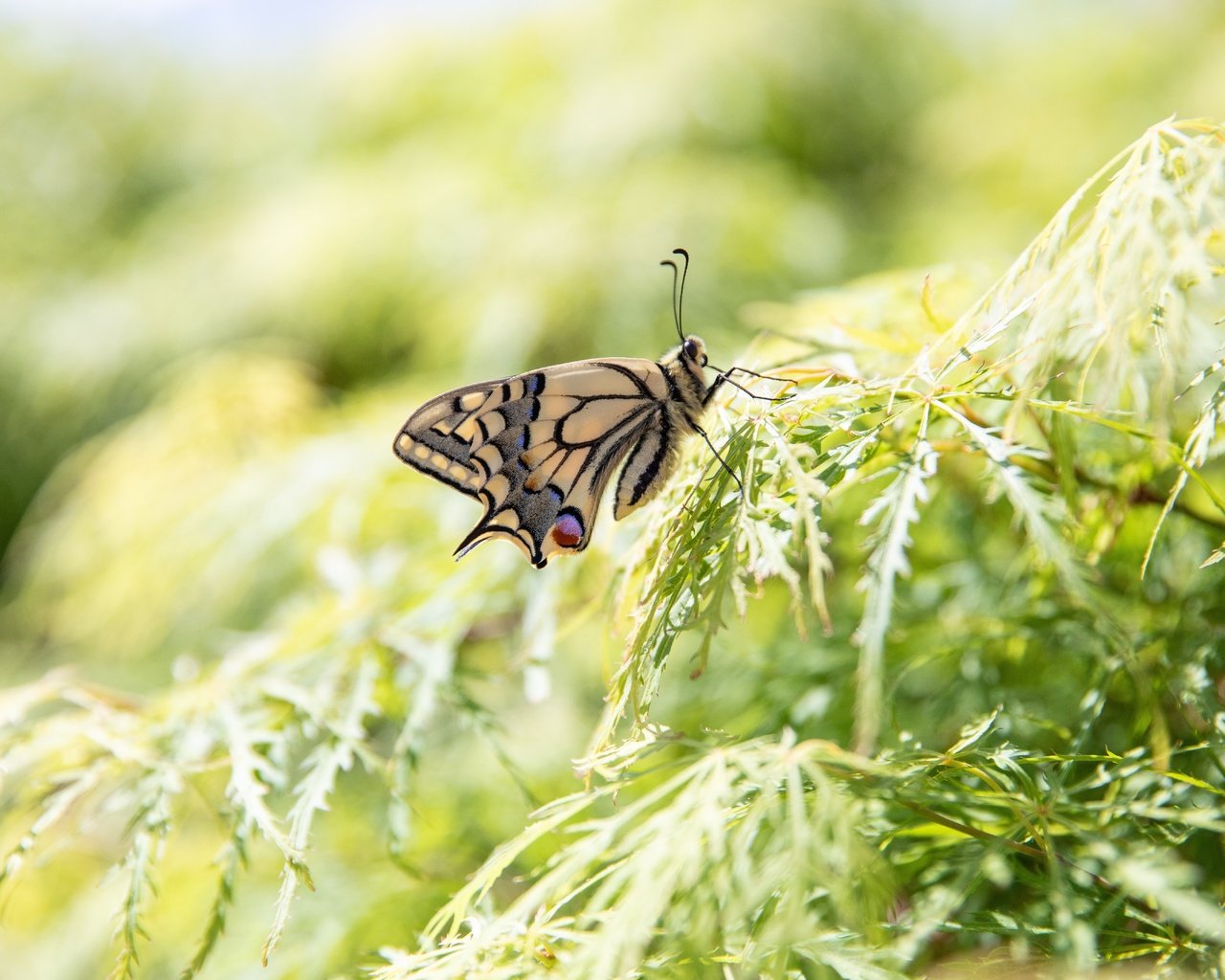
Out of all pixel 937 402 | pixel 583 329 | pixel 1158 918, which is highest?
pixel 583 329

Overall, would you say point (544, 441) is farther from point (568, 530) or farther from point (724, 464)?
point (724, 464)

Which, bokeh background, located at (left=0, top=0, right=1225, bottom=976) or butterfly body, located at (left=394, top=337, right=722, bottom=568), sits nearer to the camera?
butterfly body, located at (left=394, top=337, right=722, bottom=568)

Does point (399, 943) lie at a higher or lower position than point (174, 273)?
lower

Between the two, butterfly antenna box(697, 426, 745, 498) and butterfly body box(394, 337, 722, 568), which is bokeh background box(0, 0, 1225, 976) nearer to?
butterfly body box(394, 337, 722, 568)

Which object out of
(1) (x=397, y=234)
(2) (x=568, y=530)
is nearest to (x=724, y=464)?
(2) (x=568, y=530)

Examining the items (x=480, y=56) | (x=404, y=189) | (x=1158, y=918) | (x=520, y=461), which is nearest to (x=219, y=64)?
(x=480, y=56)

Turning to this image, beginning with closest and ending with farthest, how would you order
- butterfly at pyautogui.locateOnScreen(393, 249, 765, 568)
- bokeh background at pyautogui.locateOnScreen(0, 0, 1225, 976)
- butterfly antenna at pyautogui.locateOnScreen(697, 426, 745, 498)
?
butterfly antenna at pyautogui.locateOnScreen(697, 426, 745, 498), butterfly at pyautogui.locateOnScreen(393, 249, 765, 568), bokeh background at pyautogui.locateOnScreen(0, 0, 1225, 976)

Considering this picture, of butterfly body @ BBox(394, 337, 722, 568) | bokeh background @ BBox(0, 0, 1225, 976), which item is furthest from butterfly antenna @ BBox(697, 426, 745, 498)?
bokeh background @ BBox(0, 0, 1225, 976)

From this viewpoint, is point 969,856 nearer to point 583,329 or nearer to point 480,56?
point 583,329
